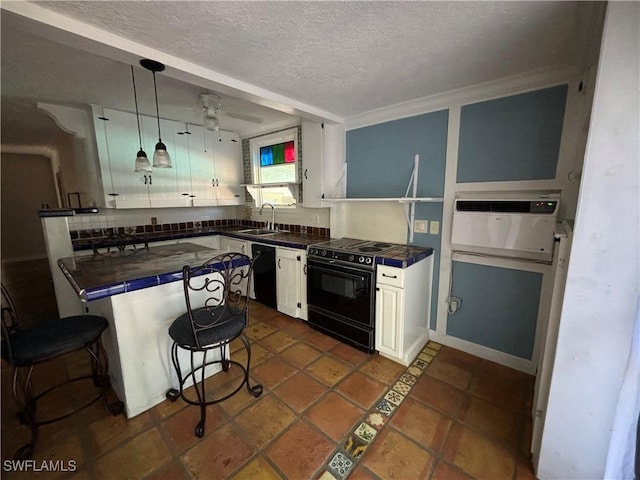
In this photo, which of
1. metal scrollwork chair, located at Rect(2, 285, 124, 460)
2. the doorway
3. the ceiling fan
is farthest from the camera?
the doorway

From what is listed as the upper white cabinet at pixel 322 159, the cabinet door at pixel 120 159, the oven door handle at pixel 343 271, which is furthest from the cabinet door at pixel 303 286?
the cabinet door at pixel 120 159

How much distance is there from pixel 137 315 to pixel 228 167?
284 cm

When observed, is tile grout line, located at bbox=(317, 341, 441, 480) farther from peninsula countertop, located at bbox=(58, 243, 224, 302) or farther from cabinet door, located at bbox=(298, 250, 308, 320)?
peninsula countertop, located at bbox=(58, 243, 224, 302)

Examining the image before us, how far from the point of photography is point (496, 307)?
2.21 metres

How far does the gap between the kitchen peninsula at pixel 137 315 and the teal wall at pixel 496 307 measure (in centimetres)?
226

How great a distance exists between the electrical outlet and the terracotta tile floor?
1200 mm

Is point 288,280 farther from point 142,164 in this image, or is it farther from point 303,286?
point 142,164

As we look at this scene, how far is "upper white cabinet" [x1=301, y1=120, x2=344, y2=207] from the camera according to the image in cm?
296

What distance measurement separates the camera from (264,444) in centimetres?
150

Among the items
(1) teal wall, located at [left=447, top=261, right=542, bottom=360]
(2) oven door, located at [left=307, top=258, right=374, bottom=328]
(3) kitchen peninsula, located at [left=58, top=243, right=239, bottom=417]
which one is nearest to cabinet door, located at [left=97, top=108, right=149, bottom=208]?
(3) kitchen peninsula, located at [left=58, top=243, right=239, bottom=417]

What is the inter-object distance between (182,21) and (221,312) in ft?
5.36

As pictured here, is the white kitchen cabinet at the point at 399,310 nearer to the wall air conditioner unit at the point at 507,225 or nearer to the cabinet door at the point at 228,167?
the wall air conditioner unit at the point at 507,225

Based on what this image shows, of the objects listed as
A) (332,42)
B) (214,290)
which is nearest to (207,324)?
(214,290)

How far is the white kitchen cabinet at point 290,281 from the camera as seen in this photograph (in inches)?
112
